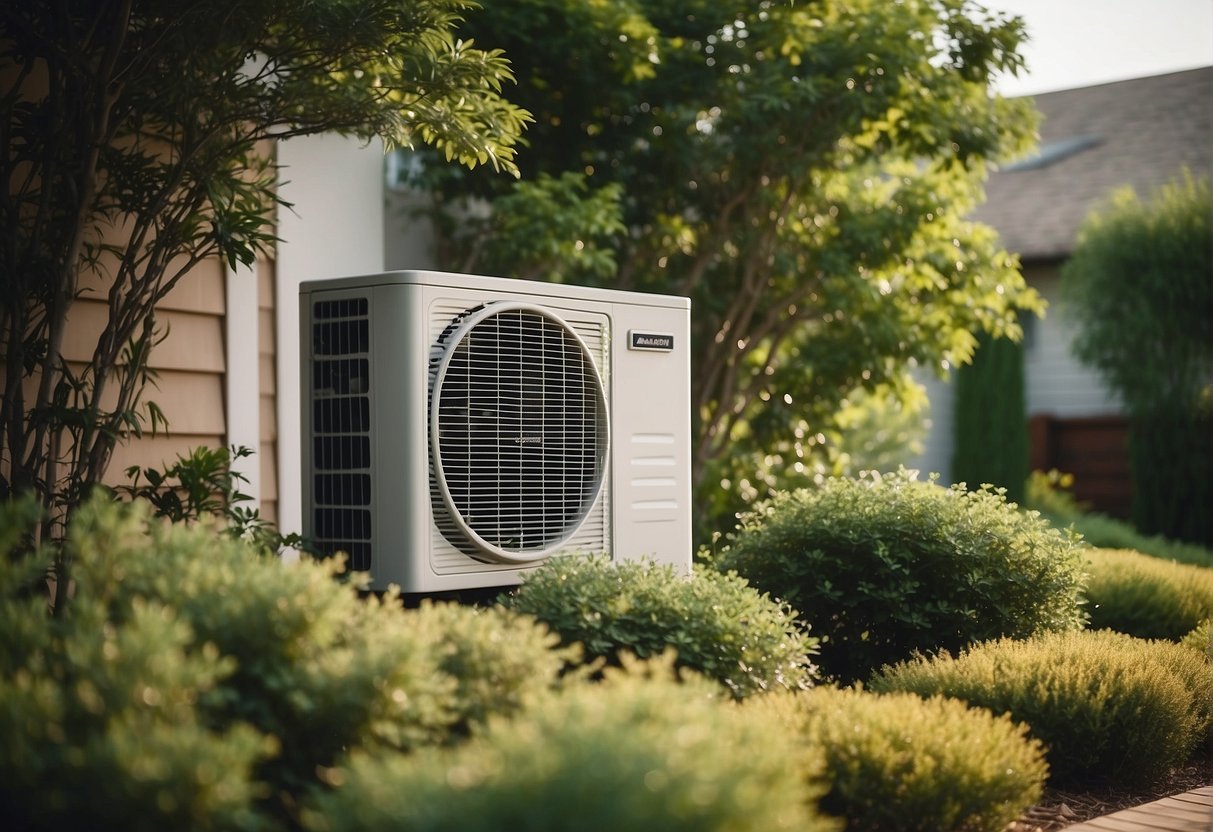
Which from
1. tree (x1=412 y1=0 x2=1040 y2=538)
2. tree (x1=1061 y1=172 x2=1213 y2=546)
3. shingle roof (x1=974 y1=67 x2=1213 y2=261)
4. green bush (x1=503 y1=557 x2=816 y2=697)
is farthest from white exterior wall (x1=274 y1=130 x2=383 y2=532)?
shingle roof (x1=974 y1=67 x2=1213 y2=261)

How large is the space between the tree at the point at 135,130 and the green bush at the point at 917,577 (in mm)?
1617

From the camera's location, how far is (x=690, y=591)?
3158 millimetres

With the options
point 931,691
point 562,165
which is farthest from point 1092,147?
point 931,691

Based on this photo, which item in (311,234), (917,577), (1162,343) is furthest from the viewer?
(1162,343)

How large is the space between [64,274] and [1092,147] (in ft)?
46.1

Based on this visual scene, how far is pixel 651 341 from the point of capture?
381cm

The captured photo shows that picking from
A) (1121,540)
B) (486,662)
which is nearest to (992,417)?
(1121,540)

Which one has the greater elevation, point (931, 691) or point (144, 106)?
point (144, 106)

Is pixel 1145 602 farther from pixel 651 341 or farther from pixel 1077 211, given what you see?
pixel 1077 211

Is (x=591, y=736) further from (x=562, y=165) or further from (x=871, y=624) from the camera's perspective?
(x=562, y=165)

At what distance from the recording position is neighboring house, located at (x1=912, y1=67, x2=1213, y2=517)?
13.4 meters

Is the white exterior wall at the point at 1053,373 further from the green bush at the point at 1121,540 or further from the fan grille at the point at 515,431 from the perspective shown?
the fan grille at the point at 515,431

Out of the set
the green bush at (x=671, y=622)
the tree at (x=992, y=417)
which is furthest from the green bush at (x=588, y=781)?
the tree at (x=992, y=417)

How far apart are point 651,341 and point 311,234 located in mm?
1677
